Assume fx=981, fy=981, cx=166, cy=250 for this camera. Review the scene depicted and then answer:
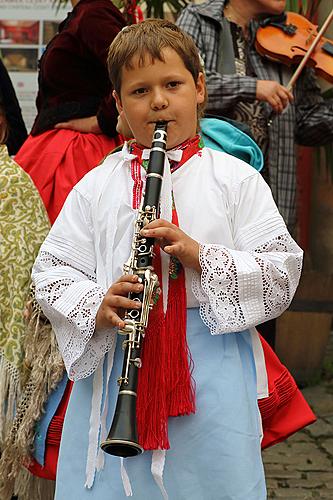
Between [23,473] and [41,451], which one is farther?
[23,473]

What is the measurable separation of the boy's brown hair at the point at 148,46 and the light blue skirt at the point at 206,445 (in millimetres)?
589

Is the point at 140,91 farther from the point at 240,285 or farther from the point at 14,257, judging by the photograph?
the point at 14,257

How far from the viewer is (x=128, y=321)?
2.07m

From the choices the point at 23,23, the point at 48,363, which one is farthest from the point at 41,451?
the point at 23,23

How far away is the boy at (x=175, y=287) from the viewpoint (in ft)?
7.06

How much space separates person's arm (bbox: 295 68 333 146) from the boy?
1.48 metres

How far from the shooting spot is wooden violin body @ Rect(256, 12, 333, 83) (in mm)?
3621

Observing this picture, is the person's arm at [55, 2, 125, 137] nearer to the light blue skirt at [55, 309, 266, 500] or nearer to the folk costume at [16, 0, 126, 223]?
the folk costume at [16, 0, 126, 223]

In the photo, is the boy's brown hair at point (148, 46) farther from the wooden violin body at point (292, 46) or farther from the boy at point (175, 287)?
the wooden violin body at point (292, 46)

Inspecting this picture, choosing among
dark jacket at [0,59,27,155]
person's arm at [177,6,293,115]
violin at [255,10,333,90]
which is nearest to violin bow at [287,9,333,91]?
violin at [255,10,333,90]

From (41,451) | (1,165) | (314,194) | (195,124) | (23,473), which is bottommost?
(314,194)

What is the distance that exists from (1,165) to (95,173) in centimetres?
92

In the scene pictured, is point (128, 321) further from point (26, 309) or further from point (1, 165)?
point (1, 165)

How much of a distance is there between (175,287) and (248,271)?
0.18m
